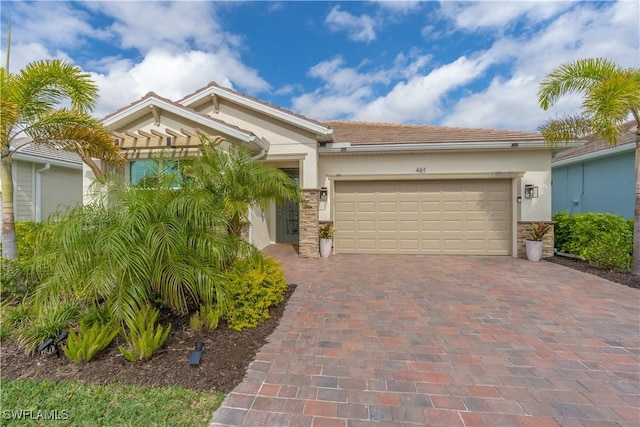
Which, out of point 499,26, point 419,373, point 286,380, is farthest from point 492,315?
point 499,26

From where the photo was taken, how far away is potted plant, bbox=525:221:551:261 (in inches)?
345

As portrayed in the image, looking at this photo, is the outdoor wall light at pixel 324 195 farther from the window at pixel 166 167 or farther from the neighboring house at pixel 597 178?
the neighboring house at pixel 597 178

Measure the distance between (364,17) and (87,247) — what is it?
30.7ft

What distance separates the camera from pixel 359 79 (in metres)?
13.0

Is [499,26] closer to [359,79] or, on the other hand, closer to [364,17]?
[364,17]

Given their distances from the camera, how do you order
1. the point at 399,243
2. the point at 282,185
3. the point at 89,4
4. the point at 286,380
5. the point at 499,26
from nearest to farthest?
the point at 286,380 → the point at 282,185 → the point at 89,4 → the point at 499,26 → the point at 399,243

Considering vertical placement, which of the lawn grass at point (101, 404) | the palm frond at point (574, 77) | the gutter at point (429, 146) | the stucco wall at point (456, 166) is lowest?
the lawn grass at point (101, 404)

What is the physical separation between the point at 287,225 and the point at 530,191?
357 inches

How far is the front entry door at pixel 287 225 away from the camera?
12195 millimetres

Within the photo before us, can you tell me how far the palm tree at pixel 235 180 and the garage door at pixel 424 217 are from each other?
550cm

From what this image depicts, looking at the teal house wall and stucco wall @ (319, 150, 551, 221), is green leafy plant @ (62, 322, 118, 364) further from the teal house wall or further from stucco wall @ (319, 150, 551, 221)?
the teal house wall

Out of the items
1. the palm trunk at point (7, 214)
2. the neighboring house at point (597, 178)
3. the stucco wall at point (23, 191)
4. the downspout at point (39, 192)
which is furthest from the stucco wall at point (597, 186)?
the stucco wall at point (23, 191)

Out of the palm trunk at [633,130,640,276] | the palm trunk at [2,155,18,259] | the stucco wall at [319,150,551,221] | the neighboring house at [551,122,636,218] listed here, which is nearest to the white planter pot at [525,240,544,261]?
the stucco wall at [319,150,551,221]

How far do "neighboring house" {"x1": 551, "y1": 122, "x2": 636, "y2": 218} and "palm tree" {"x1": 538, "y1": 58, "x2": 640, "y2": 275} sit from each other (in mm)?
3151
